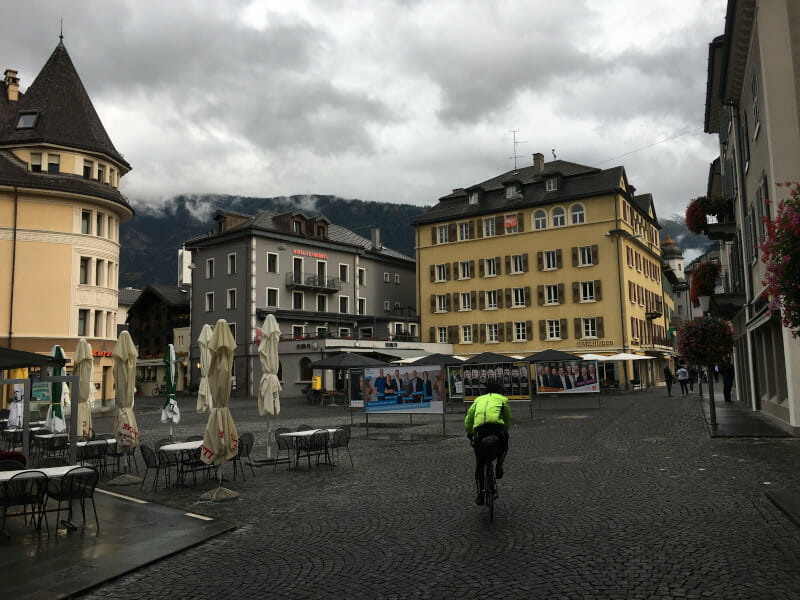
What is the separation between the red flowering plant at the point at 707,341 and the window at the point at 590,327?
2975 centimetres

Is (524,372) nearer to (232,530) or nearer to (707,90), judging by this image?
(707,90)

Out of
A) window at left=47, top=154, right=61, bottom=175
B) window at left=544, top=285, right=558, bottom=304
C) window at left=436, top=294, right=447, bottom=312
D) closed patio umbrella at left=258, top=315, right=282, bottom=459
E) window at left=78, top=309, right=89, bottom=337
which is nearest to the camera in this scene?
closed patio umbrella at left=258, top=315, right=282, bottom=459

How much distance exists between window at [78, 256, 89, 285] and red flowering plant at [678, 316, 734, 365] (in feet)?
118

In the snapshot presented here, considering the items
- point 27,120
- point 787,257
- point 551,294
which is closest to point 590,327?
point 551,294

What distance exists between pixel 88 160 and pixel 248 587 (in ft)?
138

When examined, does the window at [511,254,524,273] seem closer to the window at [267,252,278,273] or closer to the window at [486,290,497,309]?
the window at [486,290,497,309]

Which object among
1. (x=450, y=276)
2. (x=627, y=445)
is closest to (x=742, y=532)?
(x=627, y=445)

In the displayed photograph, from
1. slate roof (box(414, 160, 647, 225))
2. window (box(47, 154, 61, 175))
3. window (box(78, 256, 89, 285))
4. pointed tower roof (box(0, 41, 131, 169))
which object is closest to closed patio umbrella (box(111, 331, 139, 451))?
window (box(78, 256, 89, 285))

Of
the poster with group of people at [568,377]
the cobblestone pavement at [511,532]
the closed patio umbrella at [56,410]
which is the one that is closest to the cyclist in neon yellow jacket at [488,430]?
the cobblestone pavement at [511,532]

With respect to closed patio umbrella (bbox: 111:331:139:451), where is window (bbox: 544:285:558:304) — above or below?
above

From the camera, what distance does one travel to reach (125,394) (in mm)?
13664

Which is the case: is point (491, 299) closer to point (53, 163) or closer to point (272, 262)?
point (272, 262)

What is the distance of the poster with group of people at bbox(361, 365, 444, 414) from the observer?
774 inches

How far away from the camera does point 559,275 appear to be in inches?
2058
